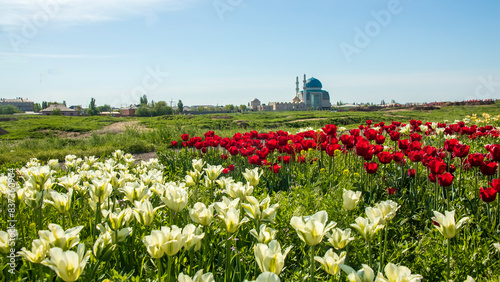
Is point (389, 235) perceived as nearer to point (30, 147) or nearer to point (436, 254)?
point (436, 254)

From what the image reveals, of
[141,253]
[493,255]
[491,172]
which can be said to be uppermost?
[491,172]

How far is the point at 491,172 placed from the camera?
3014 millimetres

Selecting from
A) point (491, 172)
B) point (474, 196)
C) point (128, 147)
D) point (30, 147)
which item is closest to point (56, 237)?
point (491, 172)

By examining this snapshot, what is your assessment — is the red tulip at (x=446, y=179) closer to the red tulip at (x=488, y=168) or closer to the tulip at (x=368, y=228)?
the red tulip at (x=488, y=168)

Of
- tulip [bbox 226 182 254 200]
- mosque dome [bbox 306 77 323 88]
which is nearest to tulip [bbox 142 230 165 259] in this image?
tulip [bbox 226 182 254 200]

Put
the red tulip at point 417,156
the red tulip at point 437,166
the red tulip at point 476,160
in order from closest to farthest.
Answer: the red tulip at point 437,166 < the red tulip at point 476,160 < the red tulip at point 417,156

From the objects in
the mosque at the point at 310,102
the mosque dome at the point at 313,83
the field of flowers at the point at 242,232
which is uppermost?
the mosque dome at the point at 313,83

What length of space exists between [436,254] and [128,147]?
10071 mm

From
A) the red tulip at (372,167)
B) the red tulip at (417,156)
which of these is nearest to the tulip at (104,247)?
the red tulip at (372,167)

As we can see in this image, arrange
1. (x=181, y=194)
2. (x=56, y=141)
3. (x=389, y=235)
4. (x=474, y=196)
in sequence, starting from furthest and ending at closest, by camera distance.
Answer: (x=56, y=141)
(x=474, y=196)
(x=389, y=235)
(x=181, y=194)

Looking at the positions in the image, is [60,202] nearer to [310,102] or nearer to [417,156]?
[417,156]

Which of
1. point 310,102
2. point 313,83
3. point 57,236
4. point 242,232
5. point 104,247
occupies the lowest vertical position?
point 242,232

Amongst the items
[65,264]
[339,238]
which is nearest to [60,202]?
[65,264]

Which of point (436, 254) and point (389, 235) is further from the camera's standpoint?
point (389, 235)
